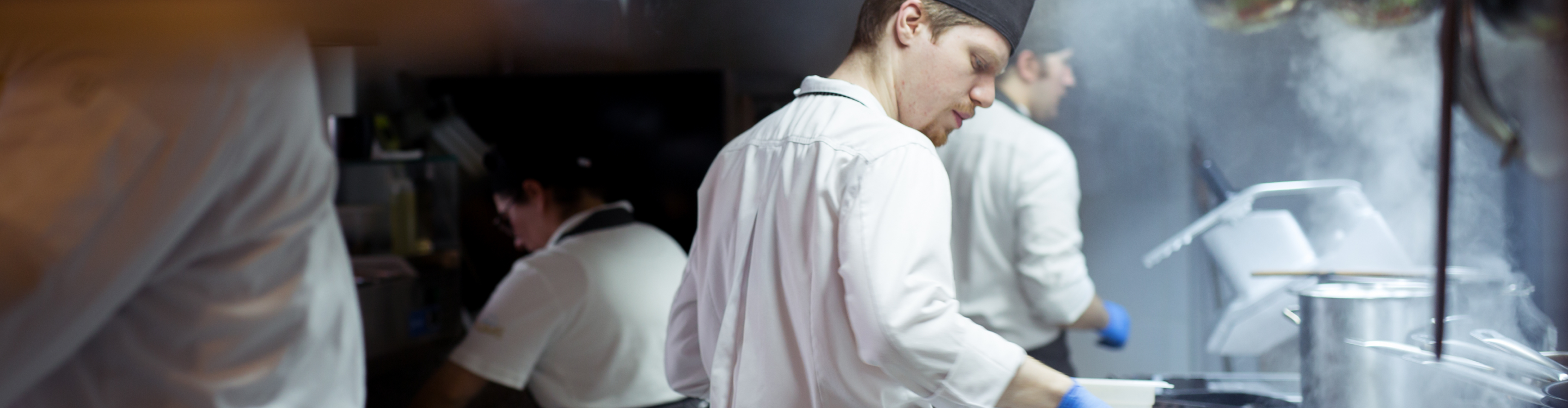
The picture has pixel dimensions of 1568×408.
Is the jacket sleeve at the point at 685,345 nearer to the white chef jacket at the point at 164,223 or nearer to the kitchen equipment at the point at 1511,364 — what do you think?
the white chef jacket at the point at 164,223

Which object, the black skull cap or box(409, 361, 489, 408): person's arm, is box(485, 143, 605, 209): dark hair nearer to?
box(409, 361, 489, 408): person's arm

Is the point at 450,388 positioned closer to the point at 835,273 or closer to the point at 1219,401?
the point at 835,273

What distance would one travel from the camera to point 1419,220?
1587 mm

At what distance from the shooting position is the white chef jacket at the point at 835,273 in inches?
36.6

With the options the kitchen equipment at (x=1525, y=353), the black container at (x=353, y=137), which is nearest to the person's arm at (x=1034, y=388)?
the kitchen equipment at (x=1525, y=353)

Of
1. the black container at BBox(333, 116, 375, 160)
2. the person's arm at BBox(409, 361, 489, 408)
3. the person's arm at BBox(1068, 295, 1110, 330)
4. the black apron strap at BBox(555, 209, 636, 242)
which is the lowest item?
the person's arm at BBox(409, 361, 489, 408)

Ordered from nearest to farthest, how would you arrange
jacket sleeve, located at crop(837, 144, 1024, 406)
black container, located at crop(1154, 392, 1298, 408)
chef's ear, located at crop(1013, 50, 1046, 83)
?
jacket sleeve, located at crop(837, 144, 1024, 406) < black container, located at crop(1154, 392, 1298, 408) < chef's ear, located at crop(1013, 50, 1046, 83)

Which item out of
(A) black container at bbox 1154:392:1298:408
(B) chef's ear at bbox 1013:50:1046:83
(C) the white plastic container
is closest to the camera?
(C) the white plastic container

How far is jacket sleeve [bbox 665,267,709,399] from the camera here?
48.9 inches

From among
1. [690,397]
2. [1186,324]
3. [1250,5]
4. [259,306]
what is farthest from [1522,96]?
[259,306]

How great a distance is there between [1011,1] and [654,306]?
67 cm

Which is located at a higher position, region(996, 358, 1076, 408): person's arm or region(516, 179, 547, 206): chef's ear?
region(516, 179, 547, 206): chef's ear

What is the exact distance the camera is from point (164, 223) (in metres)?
0.97

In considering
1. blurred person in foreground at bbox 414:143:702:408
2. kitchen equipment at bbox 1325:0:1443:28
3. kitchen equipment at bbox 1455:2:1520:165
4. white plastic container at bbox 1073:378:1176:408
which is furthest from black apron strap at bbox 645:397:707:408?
kitchen equipment at bbox 1325:0:1443:28
